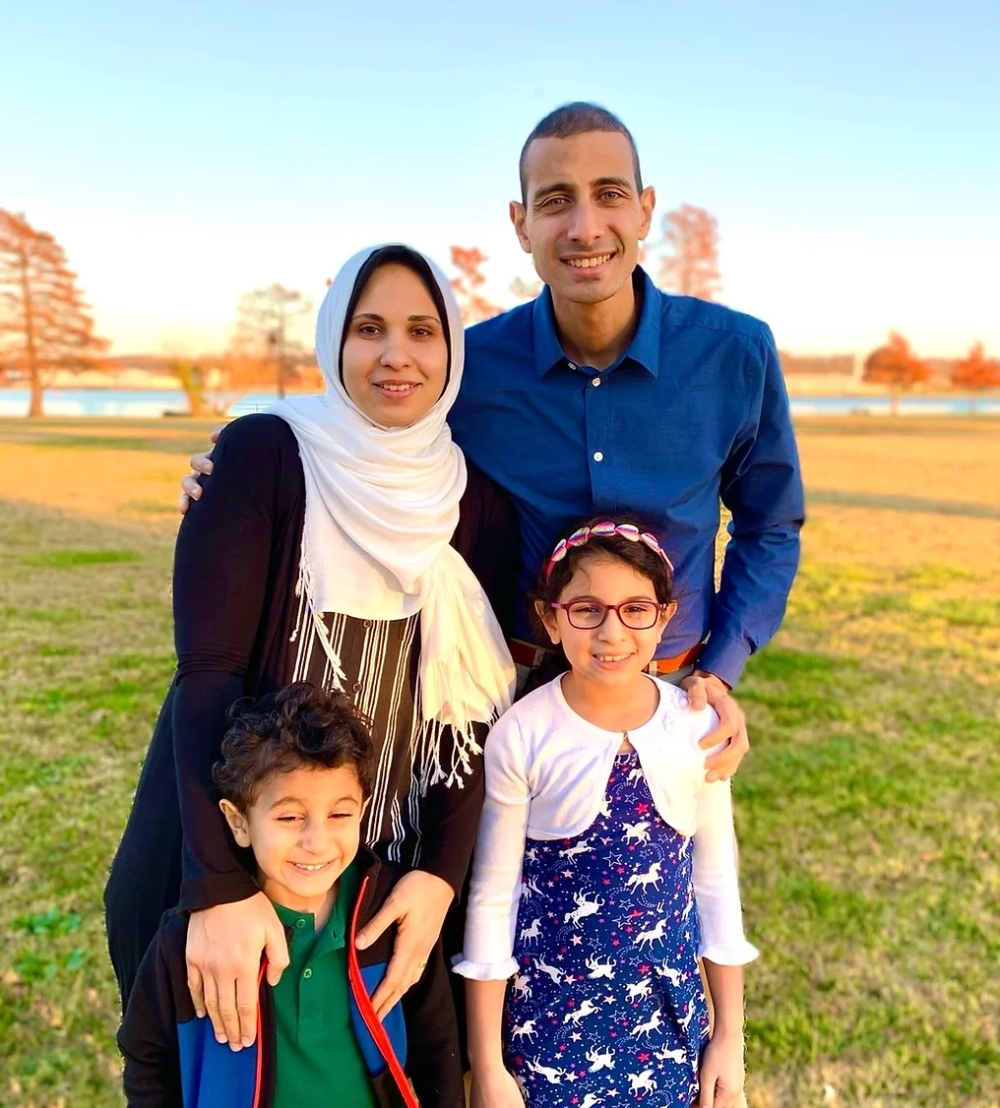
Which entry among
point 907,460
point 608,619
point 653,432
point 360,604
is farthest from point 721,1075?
point 907,460

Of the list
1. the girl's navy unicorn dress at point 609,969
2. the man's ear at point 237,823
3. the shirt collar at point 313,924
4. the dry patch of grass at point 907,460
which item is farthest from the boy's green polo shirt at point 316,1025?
the dry patch of grass at point 907,460

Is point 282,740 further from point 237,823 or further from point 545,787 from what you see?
point 545,787

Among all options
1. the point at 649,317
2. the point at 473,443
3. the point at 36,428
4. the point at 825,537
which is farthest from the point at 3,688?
the point at 36,428

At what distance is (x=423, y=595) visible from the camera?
1950mm

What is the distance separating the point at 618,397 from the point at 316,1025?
1431mm

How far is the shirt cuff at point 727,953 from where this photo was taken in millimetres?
2039

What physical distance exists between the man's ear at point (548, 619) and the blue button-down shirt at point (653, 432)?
7.3 inches

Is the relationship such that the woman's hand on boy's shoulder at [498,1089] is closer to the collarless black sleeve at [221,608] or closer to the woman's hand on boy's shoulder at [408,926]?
the woman's hand on boy's shoulder at [408,926]

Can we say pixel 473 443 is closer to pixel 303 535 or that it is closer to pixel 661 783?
pixel 303 535

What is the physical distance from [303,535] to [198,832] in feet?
1.87

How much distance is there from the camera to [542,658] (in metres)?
2.23

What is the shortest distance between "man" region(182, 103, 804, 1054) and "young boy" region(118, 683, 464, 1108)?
67cm

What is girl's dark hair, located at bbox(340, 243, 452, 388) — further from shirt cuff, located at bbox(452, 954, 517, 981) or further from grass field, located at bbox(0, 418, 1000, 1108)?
grass field, located at bbox(0, 418, 1000, 1108)

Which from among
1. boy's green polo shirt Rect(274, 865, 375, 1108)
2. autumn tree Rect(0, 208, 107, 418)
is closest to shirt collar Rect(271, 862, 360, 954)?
boy's green polo shirt Rect(274, 865, 375, 1108)
